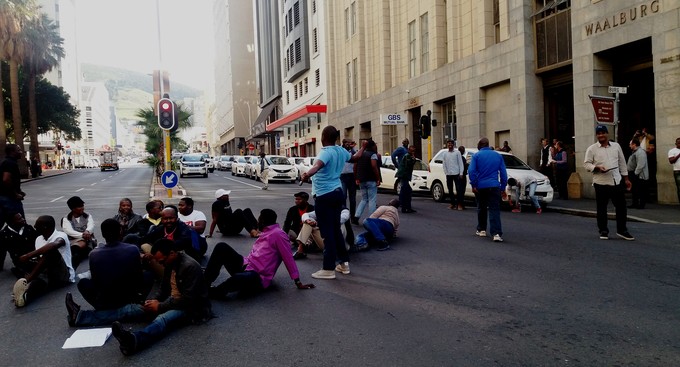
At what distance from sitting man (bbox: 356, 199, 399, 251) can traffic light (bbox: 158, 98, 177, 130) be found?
7.63 metres

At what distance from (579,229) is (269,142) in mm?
65859

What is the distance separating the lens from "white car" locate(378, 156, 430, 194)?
1900cm

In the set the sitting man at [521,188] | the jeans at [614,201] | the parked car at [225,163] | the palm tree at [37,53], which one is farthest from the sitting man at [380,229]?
the parked car at [225,163]

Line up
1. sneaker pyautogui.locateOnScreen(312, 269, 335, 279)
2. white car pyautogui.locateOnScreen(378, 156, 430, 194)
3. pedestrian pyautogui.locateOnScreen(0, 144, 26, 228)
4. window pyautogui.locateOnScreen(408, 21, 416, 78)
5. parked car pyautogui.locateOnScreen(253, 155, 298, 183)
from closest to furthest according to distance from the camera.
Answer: sneaker pyautogui.locateOnScreen(312, 269, 335, 279), pedestrian pyautogui.locateOnScreen(0, 144, 26, 228), white car pyautogui.locateOnScreen(378, 156, 430, 194), parked car pyautogui.locateOnScreen(253, 155, 298, 183), window pyautogui.locateOnScreen(408, 21, 416, 78)

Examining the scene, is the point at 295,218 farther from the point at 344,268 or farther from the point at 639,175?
the point at 639,175

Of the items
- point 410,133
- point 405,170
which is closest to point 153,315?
point 405,170

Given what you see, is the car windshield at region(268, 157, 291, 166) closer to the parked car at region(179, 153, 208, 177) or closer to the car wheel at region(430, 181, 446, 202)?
the parked car at region(179, 153, 208, 177)

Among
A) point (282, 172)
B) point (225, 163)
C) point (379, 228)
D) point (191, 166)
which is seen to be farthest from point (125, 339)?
point (225, 163)

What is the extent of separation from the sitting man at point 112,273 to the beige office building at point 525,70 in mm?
11854

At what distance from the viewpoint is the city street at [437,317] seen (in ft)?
13.9

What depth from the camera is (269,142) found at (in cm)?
7481

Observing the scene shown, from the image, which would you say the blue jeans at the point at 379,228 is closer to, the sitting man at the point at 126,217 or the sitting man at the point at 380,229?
the sitting man at the point at 380,229

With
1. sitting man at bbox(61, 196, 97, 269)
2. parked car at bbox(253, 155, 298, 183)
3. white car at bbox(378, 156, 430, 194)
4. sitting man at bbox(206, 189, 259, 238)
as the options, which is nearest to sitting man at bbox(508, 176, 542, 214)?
white car at bbox(378, 156, 430, 194)

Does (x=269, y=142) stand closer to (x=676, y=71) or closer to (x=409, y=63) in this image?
(x=409, y=63)
